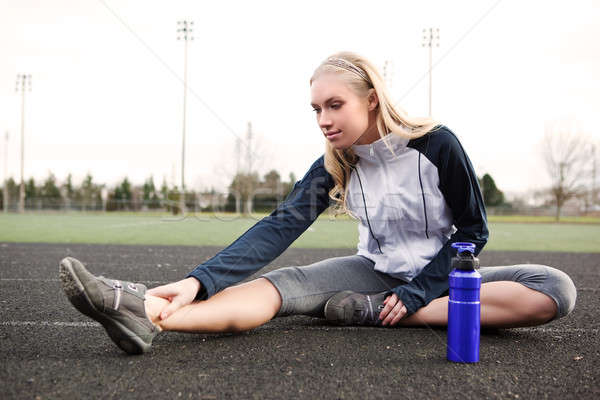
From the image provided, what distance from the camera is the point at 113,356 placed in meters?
2.23

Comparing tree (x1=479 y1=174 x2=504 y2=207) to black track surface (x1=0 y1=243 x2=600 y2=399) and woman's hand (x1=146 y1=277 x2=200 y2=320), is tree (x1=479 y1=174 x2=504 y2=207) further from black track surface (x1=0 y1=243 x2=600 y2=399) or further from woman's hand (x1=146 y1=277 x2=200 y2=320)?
woman's hand (x1=146 y1=277 x2=200 y2=320)

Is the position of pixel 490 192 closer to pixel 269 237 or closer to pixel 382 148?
pixel 382 148

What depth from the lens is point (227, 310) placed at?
243cm

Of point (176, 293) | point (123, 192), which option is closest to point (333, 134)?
point (176, 293)

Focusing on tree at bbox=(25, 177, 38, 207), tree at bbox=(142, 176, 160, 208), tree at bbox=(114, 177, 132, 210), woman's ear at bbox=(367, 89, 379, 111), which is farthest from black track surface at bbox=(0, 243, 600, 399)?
tree at bbox=(25, 177, 38, 207)

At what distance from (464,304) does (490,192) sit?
46.8 m

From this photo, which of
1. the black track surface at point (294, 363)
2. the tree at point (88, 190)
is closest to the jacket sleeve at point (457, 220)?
the black track surface at point (294, 363)

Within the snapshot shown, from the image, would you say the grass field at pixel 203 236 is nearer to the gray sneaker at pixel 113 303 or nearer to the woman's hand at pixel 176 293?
the woman's hand at pixel 176 293

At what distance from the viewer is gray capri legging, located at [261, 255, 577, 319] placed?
2.56 metres

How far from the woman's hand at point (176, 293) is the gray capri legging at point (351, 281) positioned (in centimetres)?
53

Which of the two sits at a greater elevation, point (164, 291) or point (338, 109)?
point (338, 109)

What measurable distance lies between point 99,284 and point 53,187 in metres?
60.3

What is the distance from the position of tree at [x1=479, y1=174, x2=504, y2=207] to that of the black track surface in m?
42.1

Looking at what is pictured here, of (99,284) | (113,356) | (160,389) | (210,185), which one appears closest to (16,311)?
(113,356)
